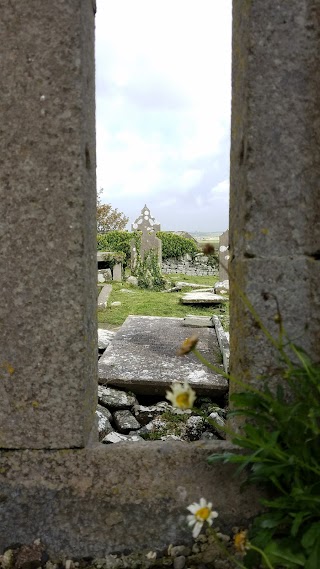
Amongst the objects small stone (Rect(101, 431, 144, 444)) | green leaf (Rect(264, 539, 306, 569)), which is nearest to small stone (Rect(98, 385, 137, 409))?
small stone (Rect(101, 431, 144, 444))

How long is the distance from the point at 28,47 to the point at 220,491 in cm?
176

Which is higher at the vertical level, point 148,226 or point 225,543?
point 148,226

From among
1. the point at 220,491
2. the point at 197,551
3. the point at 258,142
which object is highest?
the point at 258,142

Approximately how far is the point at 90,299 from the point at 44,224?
339mm

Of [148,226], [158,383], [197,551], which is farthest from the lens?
[148,226]

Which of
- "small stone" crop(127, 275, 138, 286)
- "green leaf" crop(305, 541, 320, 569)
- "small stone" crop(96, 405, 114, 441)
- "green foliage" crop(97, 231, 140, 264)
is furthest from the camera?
"green foliage" crop(97, 231, 140, 264)

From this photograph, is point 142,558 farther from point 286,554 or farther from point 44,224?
point 44,224

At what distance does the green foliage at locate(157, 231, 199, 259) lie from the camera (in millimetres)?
17359

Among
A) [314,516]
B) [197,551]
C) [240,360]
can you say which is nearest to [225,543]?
[197,551]

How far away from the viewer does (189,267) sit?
17156mm

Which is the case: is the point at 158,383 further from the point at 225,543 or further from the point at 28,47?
the point at 28,47

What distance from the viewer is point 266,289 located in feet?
5.23

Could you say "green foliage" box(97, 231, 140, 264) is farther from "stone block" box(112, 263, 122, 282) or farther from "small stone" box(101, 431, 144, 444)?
"small stone" box(101, 431, 144, 444)

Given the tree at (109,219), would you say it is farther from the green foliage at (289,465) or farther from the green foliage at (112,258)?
the green foliage at (289,465)
